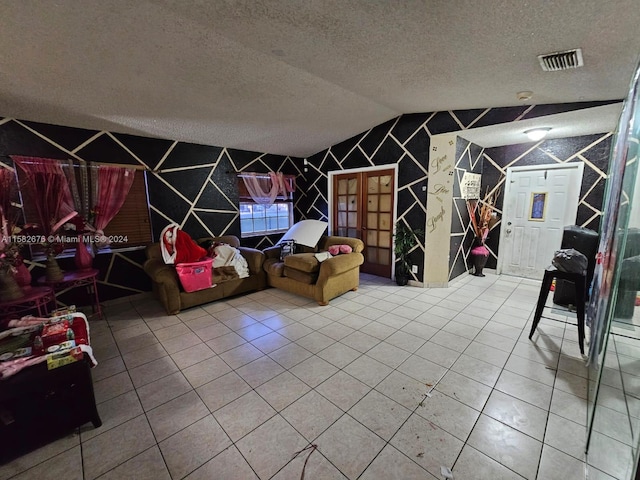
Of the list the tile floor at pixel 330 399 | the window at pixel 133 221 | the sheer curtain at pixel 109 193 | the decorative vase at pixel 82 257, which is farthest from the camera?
the window at pixel 133 221

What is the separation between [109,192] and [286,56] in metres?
2.89

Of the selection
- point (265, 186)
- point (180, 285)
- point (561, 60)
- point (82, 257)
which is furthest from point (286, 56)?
point (82, 257)

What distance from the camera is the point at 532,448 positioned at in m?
1.47

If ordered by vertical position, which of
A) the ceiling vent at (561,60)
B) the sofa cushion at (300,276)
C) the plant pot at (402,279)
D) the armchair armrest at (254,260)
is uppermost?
the ceiling vent at (561,60)

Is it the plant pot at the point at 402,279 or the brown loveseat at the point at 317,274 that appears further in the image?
the plant pot at the point at 402,279

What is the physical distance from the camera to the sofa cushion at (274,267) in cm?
391

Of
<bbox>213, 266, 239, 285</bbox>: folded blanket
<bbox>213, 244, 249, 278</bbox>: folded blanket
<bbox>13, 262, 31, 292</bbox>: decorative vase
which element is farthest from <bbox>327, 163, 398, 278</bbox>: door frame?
<bbox>13, 262, 31, 292</bbox>: decorative vase

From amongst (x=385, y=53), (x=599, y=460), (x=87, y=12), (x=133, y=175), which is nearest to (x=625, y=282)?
(x=599, y=460)

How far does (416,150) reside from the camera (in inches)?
158

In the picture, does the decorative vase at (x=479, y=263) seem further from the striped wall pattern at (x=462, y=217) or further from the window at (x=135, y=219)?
the window at (x=135, y=219)

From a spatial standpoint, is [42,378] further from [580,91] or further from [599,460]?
[580,91]

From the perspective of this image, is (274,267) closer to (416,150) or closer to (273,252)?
(273,252)

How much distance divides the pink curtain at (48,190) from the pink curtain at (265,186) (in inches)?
95.0

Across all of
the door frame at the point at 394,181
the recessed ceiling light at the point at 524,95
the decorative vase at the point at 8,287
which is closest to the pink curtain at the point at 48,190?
the decorative vase at the point at 8,287
